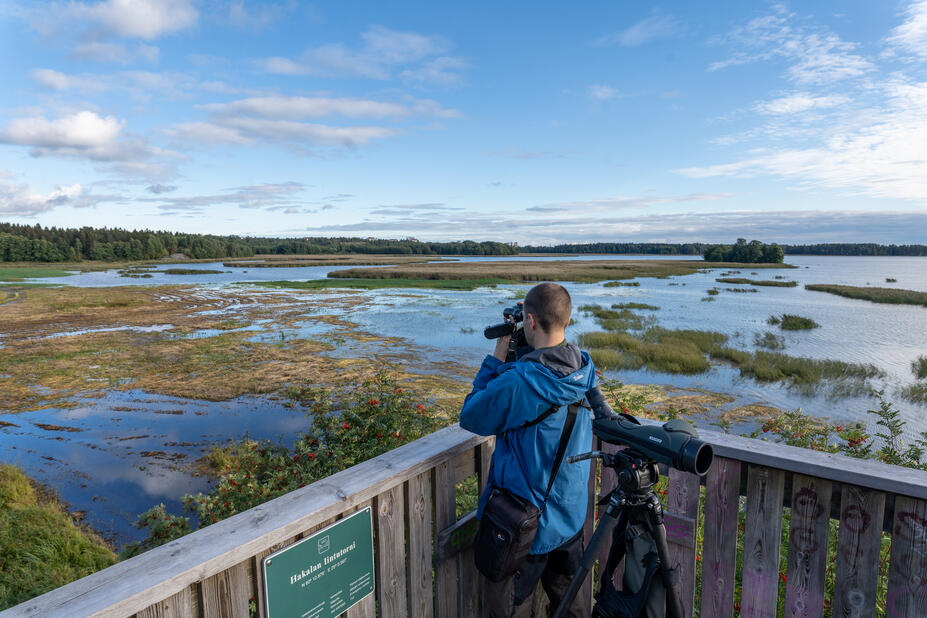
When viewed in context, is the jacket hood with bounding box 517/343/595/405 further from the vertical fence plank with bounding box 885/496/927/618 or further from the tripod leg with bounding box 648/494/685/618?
the vertical fence plank with bounding box 885/496/927/618

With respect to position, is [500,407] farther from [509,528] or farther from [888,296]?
[888,296]

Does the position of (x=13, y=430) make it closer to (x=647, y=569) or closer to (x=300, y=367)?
(x=300, y=367)

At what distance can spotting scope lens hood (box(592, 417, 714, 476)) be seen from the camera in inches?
67.5

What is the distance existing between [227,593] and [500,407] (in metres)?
1.15

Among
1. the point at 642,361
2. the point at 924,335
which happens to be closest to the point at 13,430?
the point at 642,361

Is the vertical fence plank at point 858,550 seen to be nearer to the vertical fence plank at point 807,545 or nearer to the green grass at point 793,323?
the vertical fence plank at point 807,545

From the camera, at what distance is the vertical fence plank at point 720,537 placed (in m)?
2.20

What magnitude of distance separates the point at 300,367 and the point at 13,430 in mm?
7277

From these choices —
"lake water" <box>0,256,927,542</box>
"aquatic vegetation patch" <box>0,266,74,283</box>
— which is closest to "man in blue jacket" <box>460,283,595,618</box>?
"lake water" <box>0,256,927,542</box>

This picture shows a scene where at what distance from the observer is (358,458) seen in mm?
6629

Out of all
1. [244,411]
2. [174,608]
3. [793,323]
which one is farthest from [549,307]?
[793,323]

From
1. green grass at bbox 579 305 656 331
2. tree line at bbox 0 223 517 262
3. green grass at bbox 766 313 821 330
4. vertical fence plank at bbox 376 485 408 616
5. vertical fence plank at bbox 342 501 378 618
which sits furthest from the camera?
tree line at bbox 0 223 517 262

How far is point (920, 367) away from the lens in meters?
18.0

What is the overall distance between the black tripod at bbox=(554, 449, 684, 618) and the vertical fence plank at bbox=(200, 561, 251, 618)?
46.6 inches
